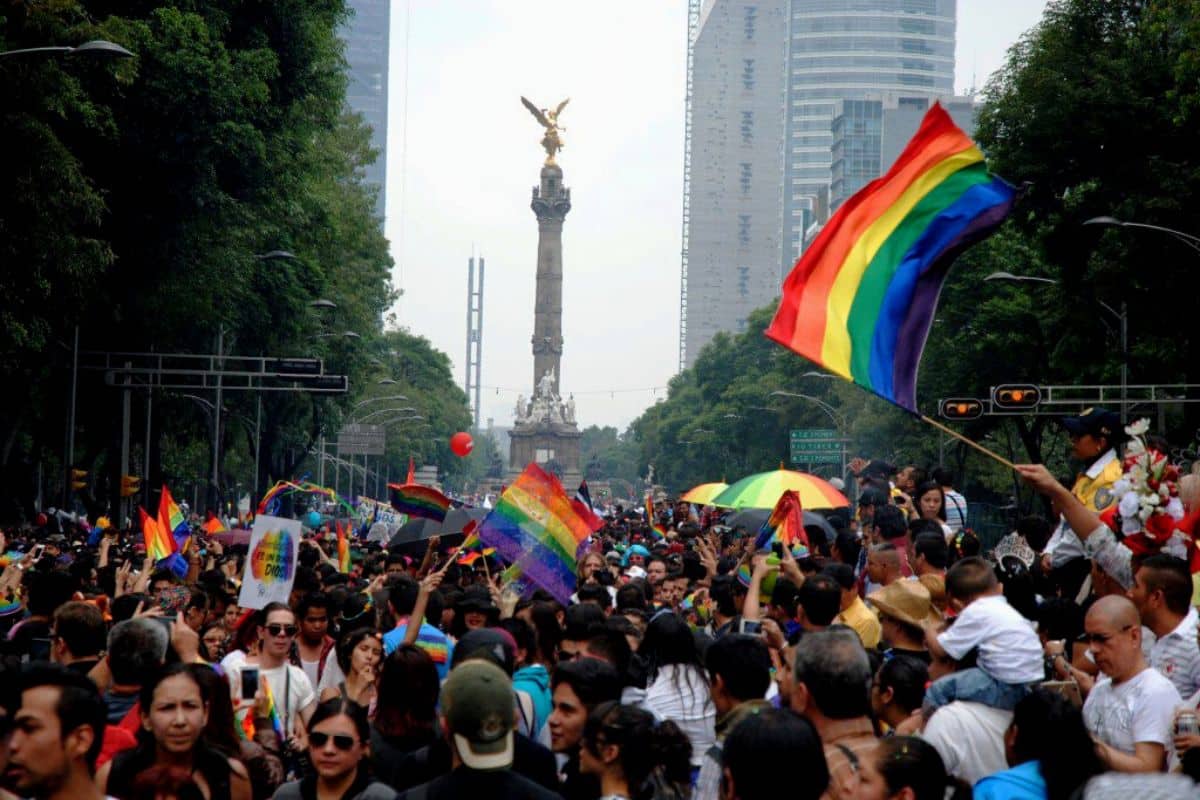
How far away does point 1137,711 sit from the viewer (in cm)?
634

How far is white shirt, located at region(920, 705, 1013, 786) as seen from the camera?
21.2 feet

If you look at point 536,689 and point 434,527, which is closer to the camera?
point 536,689

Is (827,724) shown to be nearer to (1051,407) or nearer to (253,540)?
(253,540)

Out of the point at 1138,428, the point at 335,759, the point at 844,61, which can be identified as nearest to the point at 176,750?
the point at 335,759

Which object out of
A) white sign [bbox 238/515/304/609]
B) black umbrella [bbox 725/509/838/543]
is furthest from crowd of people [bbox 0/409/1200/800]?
black umbrella [bbox 725/509/838/543]

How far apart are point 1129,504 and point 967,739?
69.0 inches

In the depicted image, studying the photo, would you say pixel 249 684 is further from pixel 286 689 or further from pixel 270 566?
pixel 270 566

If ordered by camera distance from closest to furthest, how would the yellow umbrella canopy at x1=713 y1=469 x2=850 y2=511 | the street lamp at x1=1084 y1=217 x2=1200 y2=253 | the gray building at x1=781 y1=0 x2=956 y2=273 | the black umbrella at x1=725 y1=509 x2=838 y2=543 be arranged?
the yellow umbrella canopy at x1=713 y1=469 x2=850 y2=511 < the black umbrella at x1=725 y1=509 x2=838 y2=543 < the street lamp at x1=1084 y1=217 x2=1200 y2=253 < the gray building at x1=781 y1=0 x2=956 y2=273

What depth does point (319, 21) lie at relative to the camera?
35062mm

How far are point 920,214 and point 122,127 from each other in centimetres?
2265

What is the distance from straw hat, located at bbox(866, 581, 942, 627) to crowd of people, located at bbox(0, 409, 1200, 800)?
1cm

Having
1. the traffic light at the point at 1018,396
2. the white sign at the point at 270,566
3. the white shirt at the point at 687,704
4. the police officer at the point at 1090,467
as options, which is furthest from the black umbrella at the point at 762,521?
the white shirt at the point at 687,704

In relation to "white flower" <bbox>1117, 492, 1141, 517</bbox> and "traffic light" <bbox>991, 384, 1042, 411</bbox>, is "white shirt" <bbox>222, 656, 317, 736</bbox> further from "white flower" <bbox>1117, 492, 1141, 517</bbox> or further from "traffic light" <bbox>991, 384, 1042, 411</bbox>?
"traffic light" <bbox>991, 384, 1042, 411</bbox>

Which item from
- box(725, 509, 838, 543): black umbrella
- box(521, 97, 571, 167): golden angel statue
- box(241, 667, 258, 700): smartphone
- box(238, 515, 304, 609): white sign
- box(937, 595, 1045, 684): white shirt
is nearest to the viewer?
box(937, 595, 1045, 684): white shirt
